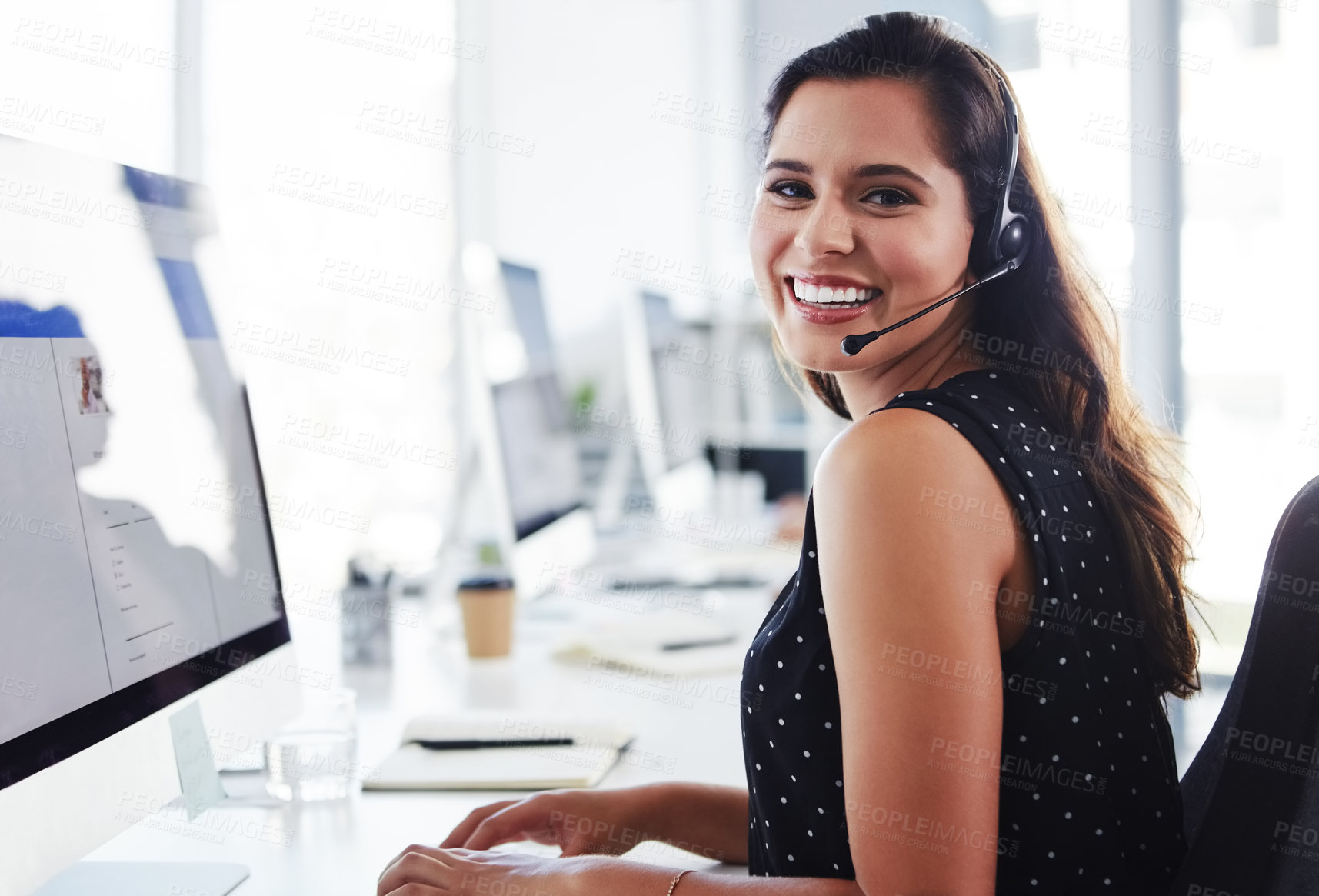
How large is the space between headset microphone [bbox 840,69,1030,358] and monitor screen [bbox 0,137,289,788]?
603 millimetres

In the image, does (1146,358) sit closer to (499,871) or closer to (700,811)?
(700,811)

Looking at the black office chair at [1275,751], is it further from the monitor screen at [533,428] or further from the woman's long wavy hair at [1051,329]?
the monitor screen at [533,428]

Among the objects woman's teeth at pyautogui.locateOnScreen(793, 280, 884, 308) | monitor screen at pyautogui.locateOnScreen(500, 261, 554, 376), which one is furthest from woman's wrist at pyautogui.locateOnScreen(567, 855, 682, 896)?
monitor screen at pyautogui.locateOnScreen(500, 261, 554, 376)

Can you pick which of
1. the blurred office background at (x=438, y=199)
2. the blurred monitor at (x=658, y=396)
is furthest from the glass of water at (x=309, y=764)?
the blurred monitor at (x=658, y=396)

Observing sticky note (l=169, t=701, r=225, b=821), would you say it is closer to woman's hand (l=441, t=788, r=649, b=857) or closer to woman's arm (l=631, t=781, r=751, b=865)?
woman's hand (l=441, t=788, r=649, b=857)

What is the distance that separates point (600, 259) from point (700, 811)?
3.14m

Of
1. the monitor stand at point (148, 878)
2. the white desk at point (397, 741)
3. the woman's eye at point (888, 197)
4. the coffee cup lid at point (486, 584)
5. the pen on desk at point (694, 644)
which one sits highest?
the woman's eye at point (888, 197)

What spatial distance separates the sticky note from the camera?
87cm

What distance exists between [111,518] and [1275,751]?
0.88 metres

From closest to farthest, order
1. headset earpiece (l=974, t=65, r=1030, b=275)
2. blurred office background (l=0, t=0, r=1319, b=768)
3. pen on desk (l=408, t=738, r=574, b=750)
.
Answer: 1. headset earpiece (l=974, t=65, r=1030, b=275)
2. pen on desk (l=408, t=738, r=574, b=750)
3. blurred office background (l=0, t=0, r=1319, b=768)

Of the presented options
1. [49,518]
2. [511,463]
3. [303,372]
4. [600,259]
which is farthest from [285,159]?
[49,518]

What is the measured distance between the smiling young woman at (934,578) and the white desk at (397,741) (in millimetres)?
109

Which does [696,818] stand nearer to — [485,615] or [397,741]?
[397,741]

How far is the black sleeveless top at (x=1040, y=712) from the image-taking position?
0.79 meters
